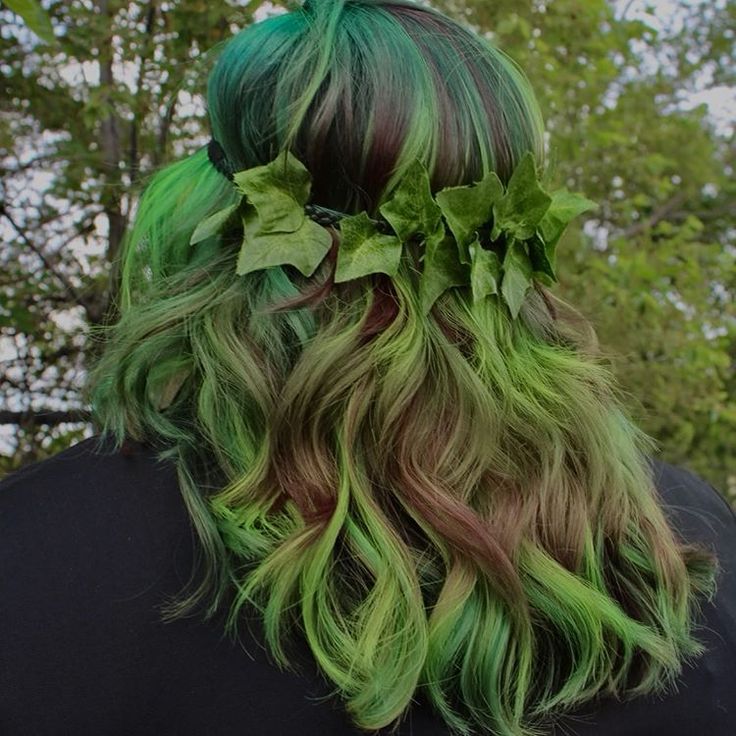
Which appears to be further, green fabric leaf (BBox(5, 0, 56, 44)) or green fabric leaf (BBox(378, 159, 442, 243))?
green fabric leaf (BBox(5, 0, 56, 44))

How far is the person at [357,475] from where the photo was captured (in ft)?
3.11

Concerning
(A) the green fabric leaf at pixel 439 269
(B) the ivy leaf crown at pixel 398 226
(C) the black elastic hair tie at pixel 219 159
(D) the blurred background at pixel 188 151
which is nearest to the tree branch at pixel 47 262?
(D) the blurred background at pixel 188 151

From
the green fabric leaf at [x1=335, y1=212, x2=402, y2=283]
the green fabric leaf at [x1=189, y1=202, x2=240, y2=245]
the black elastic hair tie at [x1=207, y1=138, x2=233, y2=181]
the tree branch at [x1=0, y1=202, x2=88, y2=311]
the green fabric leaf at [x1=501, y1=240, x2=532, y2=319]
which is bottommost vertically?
the green fabric leaf at [x1=501, y1=240, x2=532, y2=319]

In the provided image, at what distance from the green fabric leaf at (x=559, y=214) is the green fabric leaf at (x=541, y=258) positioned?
0.04ft

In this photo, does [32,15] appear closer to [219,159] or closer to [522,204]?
[219,159]

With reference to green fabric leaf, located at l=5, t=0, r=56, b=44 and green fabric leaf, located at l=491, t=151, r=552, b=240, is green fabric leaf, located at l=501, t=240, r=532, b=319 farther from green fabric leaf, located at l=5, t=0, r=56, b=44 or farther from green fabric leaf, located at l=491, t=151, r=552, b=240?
green fabric leaf, located at l=5, t=0, r=56, b=44

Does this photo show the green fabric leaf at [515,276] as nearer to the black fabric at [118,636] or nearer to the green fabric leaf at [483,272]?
the green fabric leaf at [483,272]

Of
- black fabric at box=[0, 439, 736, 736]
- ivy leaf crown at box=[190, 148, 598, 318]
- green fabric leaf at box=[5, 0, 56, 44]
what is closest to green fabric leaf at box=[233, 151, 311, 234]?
ivy leaf crown at box=[190, 148, 598, 318]

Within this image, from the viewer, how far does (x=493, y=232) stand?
43.1 inches

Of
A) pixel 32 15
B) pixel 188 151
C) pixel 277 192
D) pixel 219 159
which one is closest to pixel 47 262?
pixel 188 151

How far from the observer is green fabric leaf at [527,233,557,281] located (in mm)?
1142

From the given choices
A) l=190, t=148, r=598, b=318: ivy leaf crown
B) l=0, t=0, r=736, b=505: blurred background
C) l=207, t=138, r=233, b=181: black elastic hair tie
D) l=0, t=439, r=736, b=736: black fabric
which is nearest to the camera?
l=0, t=439, r=736, b=736: black fabric

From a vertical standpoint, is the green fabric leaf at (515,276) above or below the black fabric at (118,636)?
above

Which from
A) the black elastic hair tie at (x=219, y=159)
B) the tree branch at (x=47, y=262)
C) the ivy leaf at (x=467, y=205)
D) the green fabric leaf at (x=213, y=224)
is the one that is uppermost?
the tree branch at (x=47, y=262)
